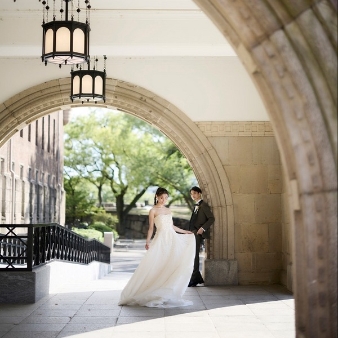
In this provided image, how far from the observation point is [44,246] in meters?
9.38

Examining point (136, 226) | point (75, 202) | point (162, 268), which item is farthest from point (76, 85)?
point (136, 226)

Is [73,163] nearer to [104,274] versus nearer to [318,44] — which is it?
[104,274]

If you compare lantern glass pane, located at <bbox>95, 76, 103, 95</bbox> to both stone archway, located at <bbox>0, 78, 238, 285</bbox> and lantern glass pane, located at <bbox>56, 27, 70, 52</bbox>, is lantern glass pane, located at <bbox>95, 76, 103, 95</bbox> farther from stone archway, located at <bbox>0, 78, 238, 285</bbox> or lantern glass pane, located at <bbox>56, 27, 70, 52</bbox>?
lantern glass pane, located at <bbox>56, 27, 70, 52</bbox>

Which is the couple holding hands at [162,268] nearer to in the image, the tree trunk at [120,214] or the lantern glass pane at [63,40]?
the lantern glass pane at [63,40]

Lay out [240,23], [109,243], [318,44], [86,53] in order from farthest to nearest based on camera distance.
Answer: [109,243] → [86,53] → [240,23] → [318,44]

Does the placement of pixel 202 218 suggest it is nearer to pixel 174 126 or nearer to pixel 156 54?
pixel 174 126

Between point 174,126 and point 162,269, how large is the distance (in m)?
3.52

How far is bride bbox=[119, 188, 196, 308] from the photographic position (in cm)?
820

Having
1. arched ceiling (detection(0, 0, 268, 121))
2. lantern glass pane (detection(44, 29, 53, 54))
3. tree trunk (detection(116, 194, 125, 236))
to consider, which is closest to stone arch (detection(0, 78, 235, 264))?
arched ceiling (detection(0, 0, 268, 121))

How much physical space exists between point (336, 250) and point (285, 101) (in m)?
0.76

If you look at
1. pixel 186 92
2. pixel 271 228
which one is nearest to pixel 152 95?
pixel 186 92

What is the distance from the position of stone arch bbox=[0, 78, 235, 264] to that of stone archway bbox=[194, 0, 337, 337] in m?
7.93

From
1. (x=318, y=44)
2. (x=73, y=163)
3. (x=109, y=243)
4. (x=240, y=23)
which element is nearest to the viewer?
(x=318, y=44)

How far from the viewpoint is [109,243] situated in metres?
27.7
